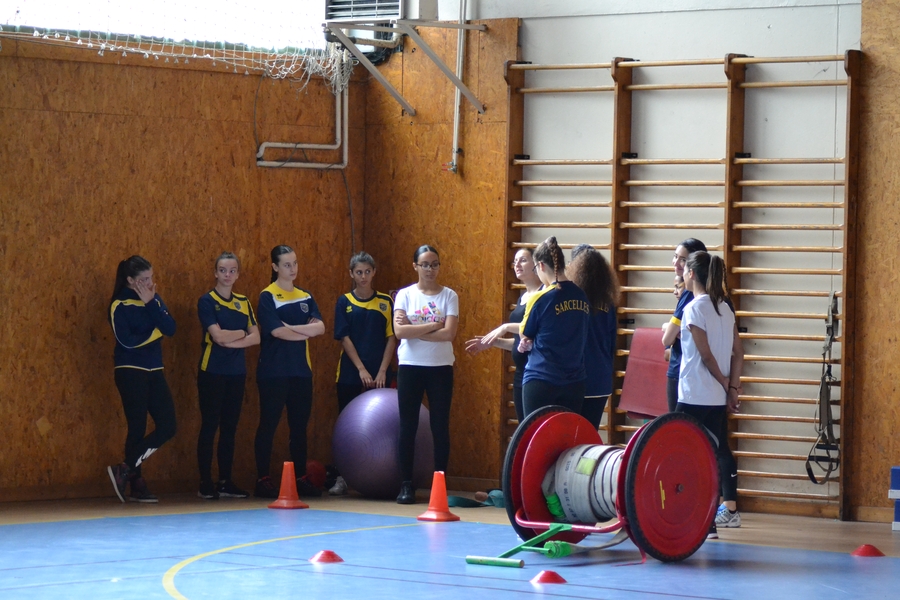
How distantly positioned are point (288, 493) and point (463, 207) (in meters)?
2.38

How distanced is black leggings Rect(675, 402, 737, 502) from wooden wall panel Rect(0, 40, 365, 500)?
328cm

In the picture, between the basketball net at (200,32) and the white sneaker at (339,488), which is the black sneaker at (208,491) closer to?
the white sneaker at (339,488)

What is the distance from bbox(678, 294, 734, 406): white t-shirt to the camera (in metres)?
6.23

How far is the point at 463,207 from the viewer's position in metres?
8.70

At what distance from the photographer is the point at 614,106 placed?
26.6 feet

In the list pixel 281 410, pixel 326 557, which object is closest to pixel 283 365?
pixel 281 410

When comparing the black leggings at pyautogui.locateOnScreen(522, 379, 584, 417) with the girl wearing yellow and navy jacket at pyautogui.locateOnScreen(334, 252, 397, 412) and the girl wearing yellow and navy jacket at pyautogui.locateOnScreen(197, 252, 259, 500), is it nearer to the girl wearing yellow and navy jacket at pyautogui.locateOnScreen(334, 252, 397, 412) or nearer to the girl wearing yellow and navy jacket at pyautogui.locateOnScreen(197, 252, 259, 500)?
the girl wearing yellow and navy jacket at pyautogui.locateOnScreen(334, 252, 397, 412)

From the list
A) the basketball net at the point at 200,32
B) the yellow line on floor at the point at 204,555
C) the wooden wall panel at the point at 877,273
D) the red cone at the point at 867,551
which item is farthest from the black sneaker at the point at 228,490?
the red cone at the point at 867,551

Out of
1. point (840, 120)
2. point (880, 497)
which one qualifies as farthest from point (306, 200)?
point (880, 497)

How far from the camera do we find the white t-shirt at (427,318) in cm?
774

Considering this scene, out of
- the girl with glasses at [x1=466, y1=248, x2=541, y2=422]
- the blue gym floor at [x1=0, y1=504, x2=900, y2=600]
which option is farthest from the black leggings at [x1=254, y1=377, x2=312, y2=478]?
the girl with glasses at [x1=466, y1=248, x2=541, y2=422]

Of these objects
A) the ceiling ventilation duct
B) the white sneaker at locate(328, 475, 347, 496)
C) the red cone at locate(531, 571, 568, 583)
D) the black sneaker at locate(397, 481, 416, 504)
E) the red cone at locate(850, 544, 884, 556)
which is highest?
the ceiling ventilation duct

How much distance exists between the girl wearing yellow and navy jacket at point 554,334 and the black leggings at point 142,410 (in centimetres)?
249

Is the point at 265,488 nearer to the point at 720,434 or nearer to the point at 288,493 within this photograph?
the point at 288,493
